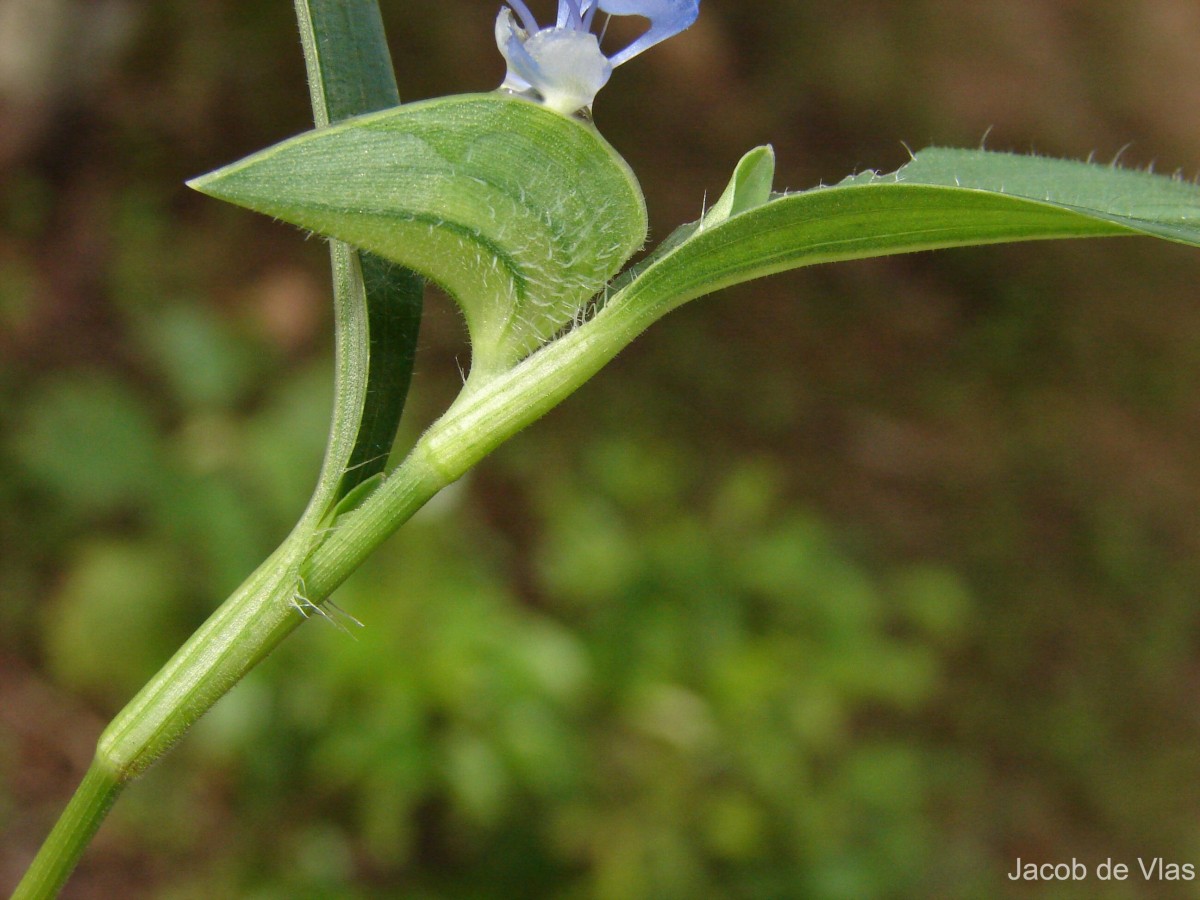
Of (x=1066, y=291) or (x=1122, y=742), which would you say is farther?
(x=1066, y=291)

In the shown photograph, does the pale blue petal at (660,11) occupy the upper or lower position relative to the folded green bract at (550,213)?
upper

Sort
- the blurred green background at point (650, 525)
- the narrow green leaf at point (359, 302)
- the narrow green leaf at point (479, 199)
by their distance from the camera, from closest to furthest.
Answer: the narrow green leaf at point (479, 199) → the narrow green leaf at point (359, 302) → the blurred green background at point (650, 525)

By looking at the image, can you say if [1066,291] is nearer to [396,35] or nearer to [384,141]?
[396,35]

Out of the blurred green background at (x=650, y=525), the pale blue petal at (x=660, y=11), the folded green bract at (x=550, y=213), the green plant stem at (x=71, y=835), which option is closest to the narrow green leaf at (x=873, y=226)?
the folded green bract at (x=550, y=213)

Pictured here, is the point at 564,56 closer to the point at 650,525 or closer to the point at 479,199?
the point at 479,199

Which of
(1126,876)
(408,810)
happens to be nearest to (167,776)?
(408,810)

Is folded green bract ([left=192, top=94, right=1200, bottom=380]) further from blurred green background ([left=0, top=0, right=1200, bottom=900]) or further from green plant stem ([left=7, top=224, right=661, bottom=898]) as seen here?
blurred green background ([left=0, top=0, right=1200, bottom=900])

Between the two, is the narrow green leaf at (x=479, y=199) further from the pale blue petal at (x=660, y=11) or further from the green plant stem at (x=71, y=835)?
the green plant stem at (x=71, y=835)

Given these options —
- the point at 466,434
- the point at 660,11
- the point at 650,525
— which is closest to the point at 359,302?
the point at 466,434
